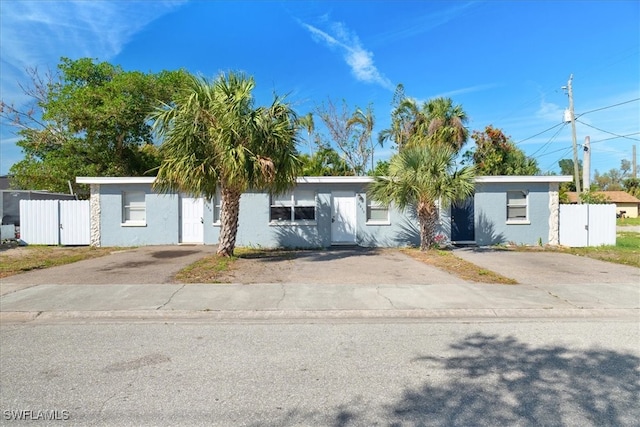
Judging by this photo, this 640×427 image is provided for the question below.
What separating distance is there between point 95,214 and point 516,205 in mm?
18065

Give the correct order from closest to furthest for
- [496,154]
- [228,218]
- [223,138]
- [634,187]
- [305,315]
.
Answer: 1. [305,315]
2. [223,138]
3. [228,218]
4. [496,154]
5. [634,187]

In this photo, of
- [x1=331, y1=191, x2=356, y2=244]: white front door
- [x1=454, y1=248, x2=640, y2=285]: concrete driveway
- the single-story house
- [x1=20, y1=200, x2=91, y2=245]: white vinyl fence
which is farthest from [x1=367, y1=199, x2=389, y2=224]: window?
[x1=20, y1=200, x2=91, y2=245]: white vinyl fence

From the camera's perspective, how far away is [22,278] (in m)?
9.55

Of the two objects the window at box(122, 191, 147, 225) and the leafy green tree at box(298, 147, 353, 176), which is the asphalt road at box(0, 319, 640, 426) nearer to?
the window at box(122, 191, 147, 225)

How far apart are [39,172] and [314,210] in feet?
57.4

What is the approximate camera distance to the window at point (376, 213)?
16.9m

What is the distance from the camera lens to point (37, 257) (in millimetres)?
13477

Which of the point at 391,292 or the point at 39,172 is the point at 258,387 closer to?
the point at 391,292

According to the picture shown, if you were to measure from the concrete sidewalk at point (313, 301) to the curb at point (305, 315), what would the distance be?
16 mm

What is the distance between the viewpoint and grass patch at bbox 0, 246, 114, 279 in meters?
11.0

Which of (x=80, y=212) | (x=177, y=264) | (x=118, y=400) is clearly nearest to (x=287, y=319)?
(x=118, y=400)

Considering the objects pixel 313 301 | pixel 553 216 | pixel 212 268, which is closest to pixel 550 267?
pixel 553 216

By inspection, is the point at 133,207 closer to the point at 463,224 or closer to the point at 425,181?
the point at 425,181

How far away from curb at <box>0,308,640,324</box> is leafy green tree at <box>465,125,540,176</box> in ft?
90.0
